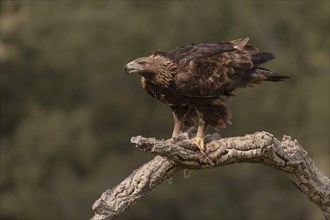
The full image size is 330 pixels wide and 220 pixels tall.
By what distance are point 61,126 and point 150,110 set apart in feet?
6.39

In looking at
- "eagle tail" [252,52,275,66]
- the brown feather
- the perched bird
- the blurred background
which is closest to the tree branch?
the perched bird

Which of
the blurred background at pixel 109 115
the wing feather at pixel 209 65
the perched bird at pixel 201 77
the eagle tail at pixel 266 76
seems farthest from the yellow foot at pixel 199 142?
the blurred background at pixel 109 115

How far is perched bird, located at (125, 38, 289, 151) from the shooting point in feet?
24.3

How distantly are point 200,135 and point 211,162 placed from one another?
474mm

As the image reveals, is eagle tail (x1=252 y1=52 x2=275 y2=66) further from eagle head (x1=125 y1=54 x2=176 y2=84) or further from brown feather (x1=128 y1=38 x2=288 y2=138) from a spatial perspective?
eagle head (x1=125 y1=54 x2=176 y2=84)

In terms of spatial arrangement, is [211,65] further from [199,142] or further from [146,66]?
[199,142]

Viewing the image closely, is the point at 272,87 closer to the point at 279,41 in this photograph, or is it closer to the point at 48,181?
the point at 279,41

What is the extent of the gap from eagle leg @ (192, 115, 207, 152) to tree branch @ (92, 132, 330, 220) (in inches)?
1.6

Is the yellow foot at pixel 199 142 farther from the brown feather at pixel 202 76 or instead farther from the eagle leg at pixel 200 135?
the brown feather at pixel 202 76

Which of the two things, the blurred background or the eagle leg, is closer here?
the eagle leg

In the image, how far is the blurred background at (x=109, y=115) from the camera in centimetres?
2272

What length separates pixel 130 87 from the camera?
2330 centimetres

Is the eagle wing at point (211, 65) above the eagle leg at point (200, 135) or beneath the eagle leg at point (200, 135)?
above

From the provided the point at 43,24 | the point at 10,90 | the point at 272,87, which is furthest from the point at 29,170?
the point at 272,87
